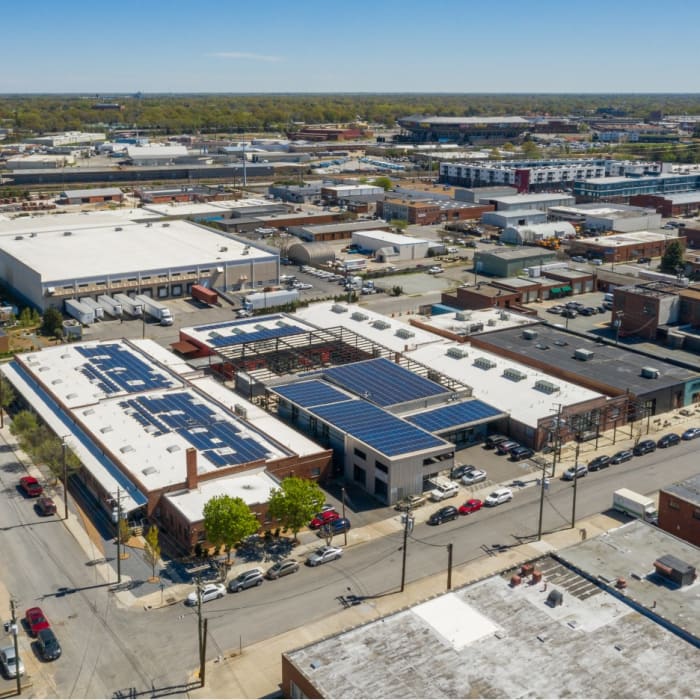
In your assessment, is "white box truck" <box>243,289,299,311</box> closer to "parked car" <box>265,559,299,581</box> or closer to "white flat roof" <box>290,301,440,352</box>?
"white flat roof" <box>290,301,440,352</box>

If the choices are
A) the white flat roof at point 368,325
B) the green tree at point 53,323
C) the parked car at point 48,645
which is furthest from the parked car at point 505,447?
the green tree at point 53,323

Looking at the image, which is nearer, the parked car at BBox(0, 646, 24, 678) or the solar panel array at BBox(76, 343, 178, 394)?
the parked car at BBox(0, 646, 24, 678)

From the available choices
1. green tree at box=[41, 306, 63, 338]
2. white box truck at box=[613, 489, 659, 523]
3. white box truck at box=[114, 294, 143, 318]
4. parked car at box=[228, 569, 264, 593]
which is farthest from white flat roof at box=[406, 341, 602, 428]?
green tree at box=[41, 306, 63, 338]

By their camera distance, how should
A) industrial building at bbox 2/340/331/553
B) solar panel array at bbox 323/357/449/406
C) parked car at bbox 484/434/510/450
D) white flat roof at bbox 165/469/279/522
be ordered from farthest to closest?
solar panel array at bbox 323/357/449/406
parked car at bbox 484/434/510/450
industrial building at bbox 2/340/331/553
white flat roof at bbox 165/469/279/522

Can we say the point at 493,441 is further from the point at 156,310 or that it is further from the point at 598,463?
the point at 156,310

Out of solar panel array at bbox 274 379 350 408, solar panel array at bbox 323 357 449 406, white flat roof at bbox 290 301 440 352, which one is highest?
white flat roof at bbox 290 301 440 352

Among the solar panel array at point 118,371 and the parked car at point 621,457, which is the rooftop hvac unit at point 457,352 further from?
the solar panel array at point 118,371

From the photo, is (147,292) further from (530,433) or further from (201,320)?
(530,433)

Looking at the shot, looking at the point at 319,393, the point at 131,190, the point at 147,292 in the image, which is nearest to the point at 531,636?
the point at 319,393
